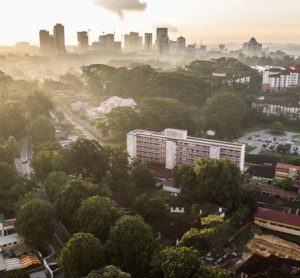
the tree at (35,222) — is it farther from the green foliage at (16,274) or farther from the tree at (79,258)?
the tree at (79,258)

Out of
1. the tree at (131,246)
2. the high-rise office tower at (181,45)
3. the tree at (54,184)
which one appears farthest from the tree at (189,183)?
the high-rise office tower at (181,45)

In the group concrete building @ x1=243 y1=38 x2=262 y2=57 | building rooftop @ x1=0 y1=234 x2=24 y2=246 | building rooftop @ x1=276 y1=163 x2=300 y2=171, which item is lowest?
building rooftop @ x1=0 y1=234 x2=24 y2=246

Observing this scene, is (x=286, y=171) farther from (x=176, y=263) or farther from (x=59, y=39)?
(x=59, y=39)

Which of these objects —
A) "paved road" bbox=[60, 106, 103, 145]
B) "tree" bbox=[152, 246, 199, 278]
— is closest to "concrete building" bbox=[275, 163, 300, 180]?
"tree" bbox=[152, 246, 199, 278]

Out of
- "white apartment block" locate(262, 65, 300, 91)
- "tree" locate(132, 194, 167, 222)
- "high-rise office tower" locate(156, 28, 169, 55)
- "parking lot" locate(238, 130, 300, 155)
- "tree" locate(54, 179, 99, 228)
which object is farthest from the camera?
"high-rise office tower" locate(156, 28, 169, 55)

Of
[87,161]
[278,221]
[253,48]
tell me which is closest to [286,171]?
[278,221]

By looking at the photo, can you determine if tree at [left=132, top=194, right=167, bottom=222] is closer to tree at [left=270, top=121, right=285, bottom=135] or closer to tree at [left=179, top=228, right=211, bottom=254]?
tree at [left=179, top=228, right=211, bottom=254]

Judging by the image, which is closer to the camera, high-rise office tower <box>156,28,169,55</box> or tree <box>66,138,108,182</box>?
tree <box>66,138,108,182</box>

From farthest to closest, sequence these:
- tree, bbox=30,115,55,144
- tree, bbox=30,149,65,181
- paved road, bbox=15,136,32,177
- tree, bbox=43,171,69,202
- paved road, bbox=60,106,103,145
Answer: paved road, bbox=60,106,103,145, tree, bbox=30,115,55,144, paved road, bbox=15,136,32,177, tree, bbox=30,149,65,181, tree, bbox=43,171,69,202
